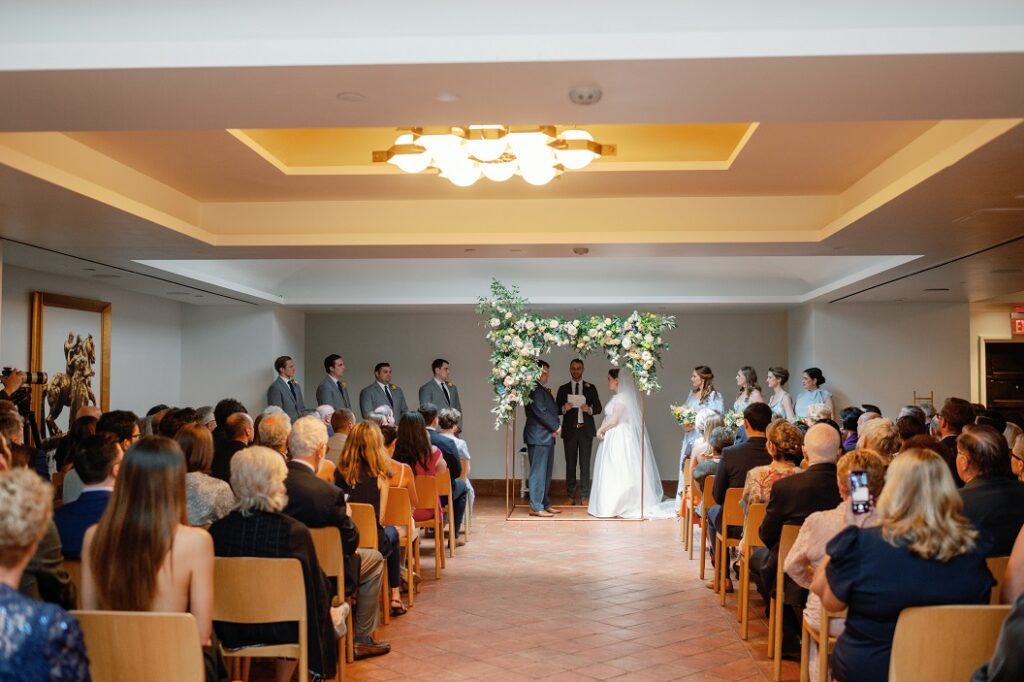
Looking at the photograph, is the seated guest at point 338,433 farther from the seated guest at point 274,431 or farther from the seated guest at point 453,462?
the seated guest at point 274,431

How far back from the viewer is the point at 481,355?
1412 centimetres

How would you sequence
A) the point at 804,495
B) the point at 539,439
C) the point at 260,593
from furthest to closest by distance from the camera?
the point at 539,439
the point at 804,495
the point at 260,593

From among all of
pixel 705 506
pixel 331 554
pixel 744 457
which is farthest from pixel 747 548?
pixel 331 554

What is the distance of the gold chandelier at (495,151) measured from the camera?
5465mm

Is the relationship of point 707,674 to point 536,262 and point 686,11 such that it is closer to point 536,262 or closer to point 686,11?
point 686,11

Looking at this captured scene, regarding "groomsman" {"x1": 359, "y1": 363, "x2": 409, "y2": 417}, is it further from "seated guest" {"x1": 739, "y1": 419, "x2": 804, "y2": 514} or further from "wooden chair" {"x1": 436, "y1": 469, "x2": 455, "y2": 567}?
"seated guest" {"x1": 739, "y1": 419, "x2": 804, "y2": 514}

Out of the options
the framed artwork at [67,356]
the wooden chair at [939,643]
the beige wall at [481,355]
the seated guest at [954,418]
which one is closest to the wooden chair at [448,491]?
the seated guest at [954,418]

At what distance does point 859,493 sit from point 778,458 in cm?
211

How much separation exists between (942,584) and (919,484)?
319mm

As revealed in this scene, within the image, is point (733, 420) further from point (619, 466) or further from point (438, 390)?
point (438, 390)

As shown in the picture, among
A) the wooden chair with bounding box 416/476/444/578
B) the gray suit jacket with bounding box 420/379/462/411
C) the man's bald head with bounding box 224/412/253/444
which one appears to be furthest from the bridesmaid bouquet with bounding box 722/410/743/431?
the man's bald head with bounding box 224/412/253/444

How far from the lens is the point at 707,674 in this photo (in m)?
5.11

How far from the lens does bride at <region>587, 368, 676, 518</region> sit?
10.9 m

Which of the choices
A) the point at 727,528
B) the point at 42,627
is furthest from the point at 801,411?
the point at 42,627
